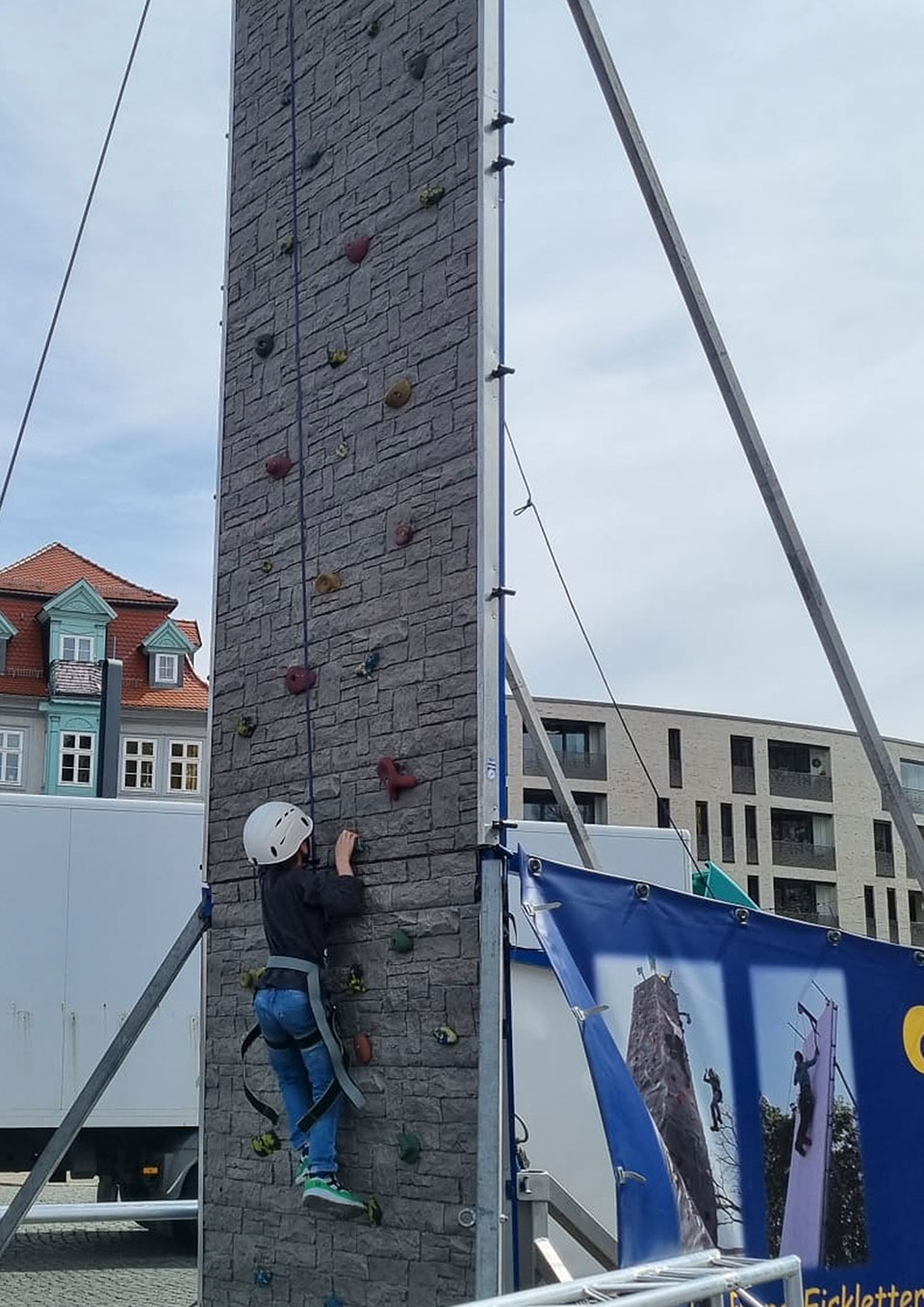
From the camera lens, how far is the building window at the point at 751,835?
5769cm

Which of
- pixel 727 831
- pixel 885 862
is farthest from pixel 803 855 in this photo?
pixel 885 862

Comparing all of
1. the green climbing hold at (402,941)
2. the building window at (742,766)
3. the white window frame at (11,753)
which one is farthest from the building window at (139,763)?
the green climbing hold at (402,941)

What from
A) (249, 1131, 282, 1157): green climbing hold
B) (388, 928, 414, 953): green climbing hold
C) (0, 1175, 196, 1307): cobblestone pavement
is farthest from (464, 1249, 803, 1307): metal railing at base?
(0, 1175, 196, 1307): cobblestone pavement

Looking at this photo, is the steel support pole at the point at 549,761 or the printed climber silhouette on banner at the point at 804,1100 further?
the steel support pole at the point at 549,761

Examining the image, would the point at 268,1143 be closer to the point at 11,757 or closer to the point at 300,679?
the point at 300,679

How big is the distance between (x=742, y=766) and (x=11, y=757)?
28.0m

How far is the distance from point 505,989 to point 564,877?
1.79ft

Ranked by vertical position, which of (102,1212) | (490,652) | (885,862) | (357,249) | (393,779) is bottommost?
(102,1212)

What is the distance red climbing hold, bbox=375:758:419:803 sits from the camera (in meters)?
6.46

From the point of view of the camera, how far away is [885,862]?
202 ft

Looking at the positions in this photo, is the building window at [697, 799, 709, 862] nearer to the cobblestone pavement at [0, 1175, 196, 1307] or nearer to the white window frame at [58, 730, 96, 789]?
the white window frame at [58, 730, 96, 789]

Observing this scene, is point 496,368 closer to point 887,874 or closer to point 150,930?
point 150,930

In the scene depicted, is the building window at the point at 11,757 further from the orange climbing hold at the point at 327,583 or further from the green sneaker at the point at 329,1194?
the green sneaker at the point at 329,1194

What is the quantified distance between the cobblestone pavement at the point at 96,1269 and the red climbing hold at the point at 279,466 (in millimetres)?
5395
